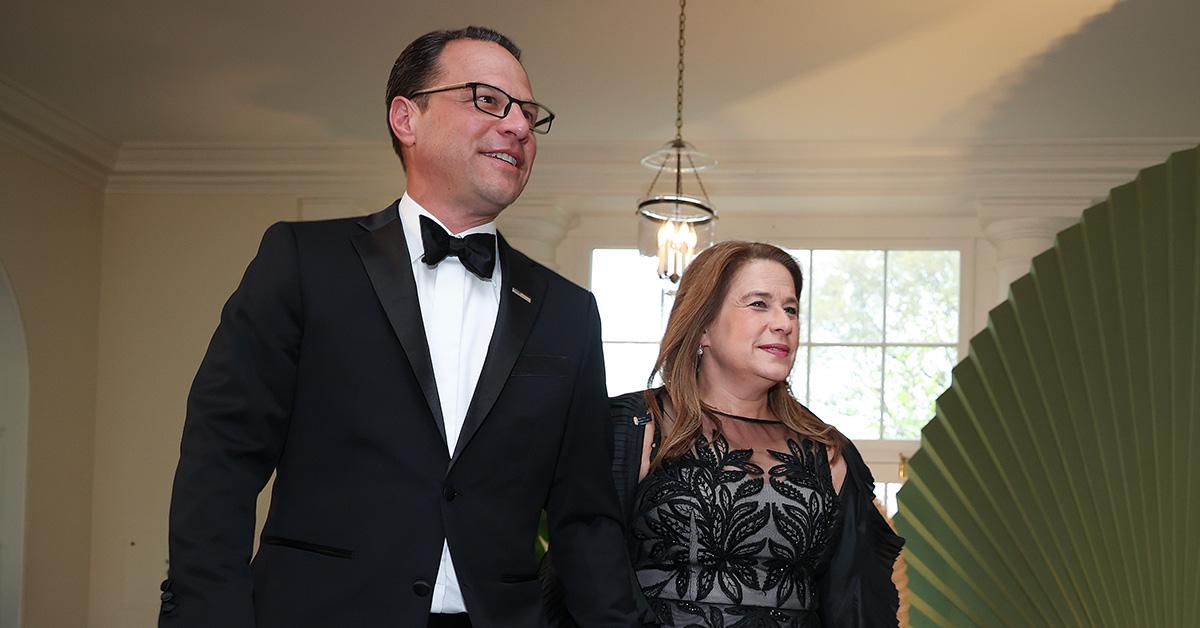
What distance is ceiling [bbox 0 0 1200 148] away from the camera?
3965 millimetres

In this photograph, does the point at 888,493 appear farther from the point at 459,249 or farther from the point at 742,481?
the point at 459,249

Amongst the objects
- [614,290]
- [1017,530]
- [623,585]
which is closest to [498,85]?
[623,585]

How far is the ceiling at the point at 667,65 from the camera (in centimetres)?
396

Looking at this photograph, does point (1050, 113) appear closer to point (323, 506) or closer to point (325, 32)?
point (325, 32)

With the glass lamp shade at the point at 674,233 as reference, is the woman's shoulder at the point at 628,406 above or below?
below

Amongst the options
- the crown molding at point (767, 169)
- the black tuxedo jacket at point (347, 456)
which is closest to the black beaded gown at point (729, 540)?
the black tuxedo jacket at point (347, 456)

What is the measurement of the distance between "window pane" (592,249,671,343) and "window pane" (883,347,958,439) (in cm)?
117

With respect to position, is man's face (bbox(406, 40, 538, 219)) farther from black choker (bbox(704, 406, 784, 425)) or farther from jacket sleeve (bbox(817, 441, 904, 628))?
jacket sleeve (bbox(817, 441, 904, 628))

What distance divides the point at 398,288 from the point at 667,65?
125 inches

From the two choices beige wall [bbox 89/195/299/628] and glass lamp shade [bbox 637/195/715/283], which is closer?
glass lamp shade [bbox 637/195/715/283]

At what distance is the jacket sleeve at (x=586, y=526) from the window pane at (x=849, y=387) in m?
4.64

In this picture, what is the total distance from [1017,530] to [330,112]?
4.31m

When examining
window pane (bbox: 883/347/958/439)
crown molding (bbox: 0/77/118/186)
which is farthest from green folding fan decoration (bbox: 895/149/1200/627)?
window pane (bbox: 883/347/958/439)

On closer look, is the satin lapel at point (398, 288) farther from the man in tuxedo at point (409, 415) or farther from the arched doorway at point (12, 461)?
the arched doorway at point (12, 461)
